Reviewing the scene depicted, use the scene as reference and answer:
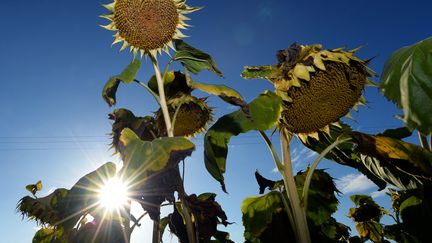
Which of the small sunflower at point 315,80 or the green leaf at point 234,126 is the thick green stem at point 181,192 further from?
the small sunflower at point 315,80

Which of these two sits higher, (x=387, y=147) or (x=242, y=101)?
(x=242, y=101)

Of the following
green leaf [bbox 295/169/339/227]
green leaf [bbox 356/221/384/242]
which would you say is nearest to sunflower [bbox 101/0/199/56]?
green leaf [bbox 295/169/339/227]

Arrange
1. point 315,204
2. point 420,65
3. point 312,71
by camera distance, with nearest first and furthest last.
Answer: point 420,65
point 312,71
point 315,204

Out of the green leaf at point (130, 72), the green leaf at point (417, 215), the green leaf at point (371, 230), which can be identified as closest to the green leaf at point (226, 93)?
the green leaf at point (130, 72)

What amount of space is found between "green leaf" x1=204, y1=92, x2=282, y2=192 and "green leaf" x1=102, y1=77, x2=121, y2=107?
99cm

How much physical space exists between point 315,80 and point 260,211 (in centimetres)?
119

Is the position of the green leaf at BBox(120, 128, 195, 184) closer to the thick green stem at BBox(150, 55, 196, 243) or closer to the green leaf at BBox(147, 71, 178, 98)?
the thick green stem at BBox(150, 55, 196, 243)

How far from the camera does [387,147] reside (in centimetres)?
229

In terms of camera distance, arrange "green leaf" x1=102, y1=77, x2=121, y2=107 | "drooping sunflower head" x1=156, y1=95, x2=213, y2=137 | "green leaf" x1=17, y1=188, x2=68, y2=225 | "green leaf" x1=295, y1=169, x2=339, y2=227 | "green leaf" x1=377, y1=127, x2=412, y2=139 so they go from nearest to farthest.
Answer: "green leaf" x1=102, y1=77, x2=121, y2=107
"green leaf" x1=377, y1=127, x2=412, y2=139
"green leaf" x1=295, y1=169, x2=339, y2=227
"drooping sunflower head" x1=156, y1=95, x2=213, y2=137
"green leaf" x1=17, y1=188, x2=68, y2=225

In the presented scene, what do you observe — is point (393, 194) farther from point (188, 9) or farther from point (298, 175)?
point (188, 9)

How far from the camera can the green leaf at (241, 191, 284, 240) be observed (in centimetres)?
293

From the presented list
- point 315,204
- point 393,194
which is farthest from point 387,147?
point 393,194

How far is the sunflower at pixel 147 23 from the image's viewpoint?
9.63 ft

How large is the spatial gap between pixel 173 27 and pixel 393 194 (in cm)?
574
